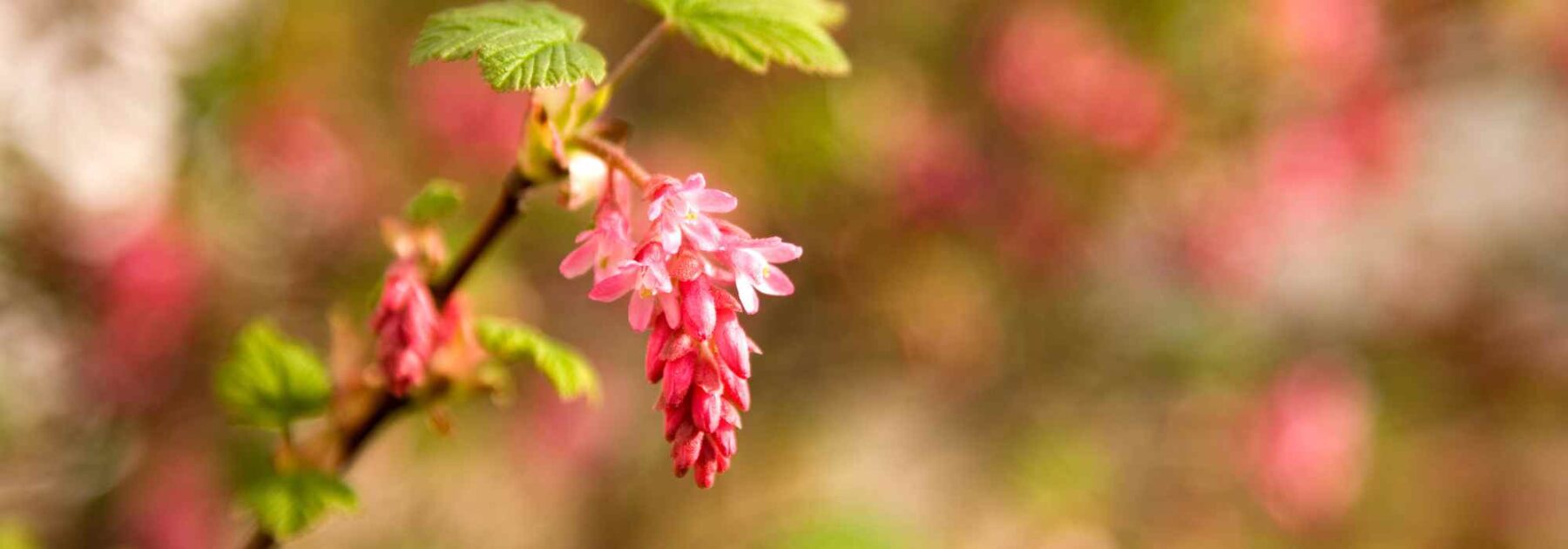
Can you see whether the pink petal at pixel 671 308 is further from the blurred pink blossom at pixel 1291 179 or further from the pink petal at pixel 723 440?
the blurred pink blossom at pixel 1291 179

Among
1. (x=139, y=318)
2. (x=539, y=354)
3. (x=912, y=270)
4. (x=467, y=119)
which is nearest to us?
(x=539, y=354)

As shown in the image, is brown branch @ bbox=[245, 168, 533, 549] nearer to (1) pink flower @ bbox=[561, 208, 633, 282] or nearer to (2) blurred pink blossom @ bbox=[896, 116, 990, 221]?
(1) pink flower @ bbox=[561, 208, 633, 282]

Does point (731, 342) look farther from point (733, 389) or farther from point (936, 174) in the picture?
point (936, 174)

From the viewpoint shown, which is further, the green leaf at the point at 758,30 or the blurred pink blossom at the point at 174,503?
the blurred pink blossom at the point at 174,503

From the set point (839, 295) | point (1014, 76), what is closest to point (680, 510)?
point (839, 295)

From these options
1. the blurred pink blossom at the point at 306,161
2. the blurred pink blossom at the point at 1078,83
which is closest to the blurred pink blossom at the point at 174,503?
the blurred pink blossom at the point at 306,161

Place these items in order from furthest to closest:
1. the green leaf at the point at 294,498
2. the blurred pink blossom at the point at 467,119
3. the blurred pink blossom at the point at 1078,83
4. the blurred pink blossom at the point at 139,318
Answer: the blurred pink blossom at the point at 1078,83 → the blurred pink blossom at the point at 467,119 → the blurred pink blossom at the point at 139,318 → the green leaf at the point at 294,498

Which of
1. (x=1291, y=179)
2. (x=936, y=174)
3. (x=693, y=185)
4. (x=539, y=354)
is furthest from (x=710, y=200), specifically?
(x=1291, y=179)
